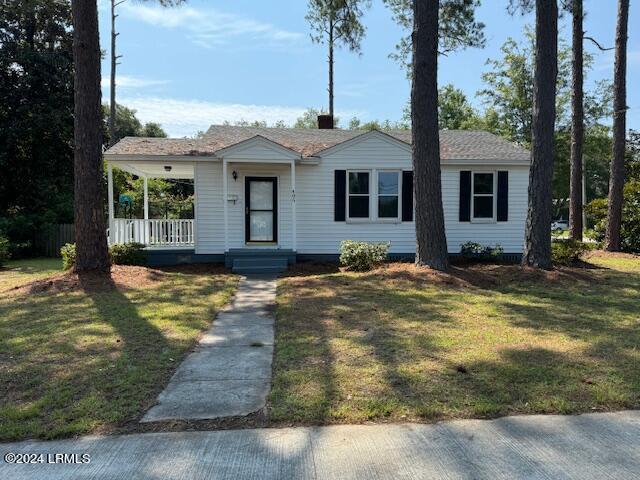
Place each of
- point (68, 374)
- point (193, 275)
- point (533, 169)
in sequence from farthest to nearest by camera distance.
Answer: point (193, 275) → point (533, 169) → point (68, 374)

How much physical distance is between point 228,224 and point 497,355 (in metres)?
9.38

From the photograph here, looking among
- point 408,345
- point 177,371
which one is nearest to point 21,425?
point 177,371

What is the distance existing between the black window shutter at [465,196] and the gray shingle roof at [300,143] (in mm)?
549

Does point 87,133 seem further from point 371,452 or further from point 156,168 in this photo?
point 371,452

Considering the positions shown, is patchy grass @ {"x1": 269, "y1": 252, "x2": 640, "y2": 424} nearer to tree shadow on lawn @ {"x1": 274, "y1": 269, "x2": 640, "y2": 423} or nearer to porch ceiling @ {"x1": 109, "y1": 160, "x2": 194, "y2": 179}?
tree shadow on lawn @ {"x1": 274, "y1": 269, "x2": 640, "y2": 423}

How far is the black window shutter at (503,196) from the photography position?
13.4 meters

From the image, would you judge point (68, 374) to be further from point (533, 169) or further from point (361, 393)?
point (533, 169)

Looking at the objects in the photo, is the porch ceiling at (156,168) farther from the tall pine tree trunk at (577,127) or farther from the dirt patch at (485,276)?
the tall pine tree trunk at (577,127)

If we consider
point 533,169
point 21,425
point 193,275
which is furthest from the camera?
point 193,275

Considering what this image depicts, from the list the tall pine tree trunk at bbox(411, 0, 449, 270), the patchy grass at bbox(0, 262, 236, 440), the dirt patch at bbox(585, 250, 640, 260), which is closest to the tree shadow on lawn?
the patchy grass at bbox(0, 262, 236, 440)

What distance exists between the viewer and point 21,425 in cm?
327

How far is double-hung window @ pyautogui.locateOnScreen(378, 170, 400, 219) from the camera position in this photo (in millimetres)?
13156

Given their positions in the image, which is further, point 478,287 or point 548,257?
point 548,257

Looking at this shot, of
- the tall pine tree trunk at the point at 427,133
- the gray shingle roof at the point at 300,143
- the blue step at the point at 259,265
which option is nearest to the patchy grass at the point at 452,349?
the tall pine tree trunk at the point at 427,133
